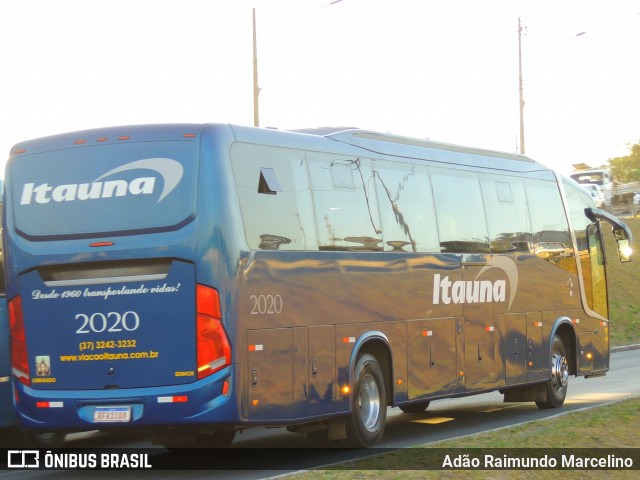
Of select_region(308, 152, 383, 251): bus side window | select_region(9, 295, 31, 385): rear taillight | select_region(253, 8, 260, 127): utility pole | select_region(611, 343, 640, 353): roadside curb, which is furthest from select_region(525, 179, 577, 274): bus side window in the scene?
select_region(611, 343, 640, 353): roadside curb

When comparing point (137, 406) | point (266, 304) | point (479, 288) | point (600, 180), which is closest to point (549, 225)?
point (479, 288)

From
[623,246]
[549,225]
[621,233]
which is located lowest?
[623,246]

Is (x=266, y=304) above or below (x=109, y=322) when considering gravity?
above

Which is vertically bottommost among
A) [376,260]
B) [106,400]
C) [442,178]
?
[106,400]

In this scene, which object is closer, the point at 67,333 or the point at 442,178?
the point at 67,333

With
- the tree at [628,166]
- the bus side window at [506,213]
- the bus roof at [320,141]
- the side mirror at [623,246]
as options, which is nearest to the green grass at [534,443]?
the bus side window at [506,213]

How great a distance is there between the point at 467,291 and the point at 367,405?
9.96 feet

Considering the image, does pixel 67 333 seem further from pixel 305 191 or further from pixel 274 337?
pixel 305 191

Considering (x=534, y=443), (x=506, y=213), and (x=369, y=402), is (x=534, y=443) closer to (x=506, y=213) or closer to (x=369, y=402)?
(x=369, y=402)

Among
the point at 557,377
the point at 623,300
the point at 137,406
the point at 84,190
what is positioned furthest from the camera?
the point at 623,300

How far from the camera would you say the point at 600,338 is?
21234mm

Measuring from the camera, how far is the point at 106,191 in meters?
12.2

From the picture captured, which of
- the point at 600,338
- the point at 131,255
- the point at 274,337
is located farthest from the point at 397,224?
the point at 600,338

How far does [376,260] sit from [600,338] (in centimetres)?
784
